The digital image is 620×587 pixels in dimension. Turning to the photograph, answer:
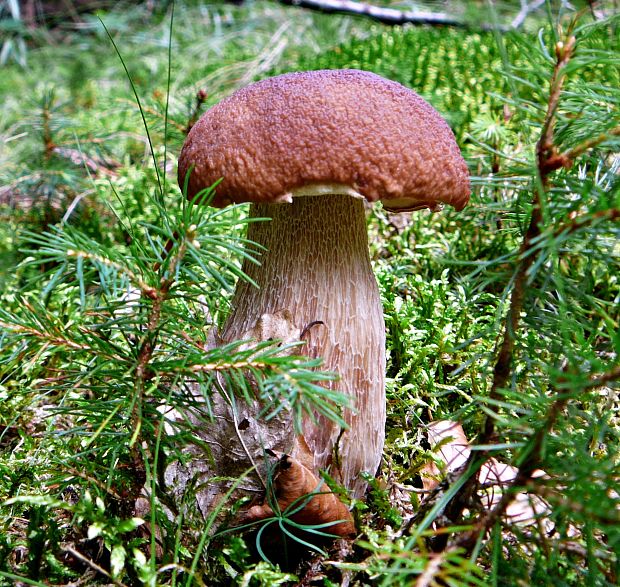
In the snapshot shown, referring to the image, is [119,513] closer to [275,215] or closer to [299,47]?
[275,215]

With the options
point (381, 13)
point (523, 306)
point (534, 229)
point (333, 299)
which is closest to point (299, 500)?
point (333, 299)

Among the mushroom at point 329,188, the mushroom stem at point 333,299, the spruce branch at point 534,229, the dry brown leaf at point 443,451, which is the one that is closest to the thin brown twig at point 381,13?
the mushroom at point 329,188

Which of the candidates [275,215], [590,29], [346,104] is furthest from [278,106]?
[590,29]

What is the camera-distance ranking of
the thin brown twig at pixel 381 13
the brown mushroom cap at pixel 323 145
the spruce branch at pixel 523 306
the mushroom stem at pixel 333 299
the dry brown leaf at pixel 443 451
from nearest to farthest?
the spruce branch at pixel 523 306, the brown mushroom cap at pixel 323 145, the mushroom stem at pixel 333 299, the dry brown leaf at pixel 443 451, the thin brown twig at pixel 381 13

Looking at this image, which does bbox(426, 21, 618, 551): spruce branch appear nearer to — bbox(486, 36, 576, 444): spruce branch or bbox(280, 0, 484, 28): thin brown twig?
bbox(486, 36, 576, 444): spruce branch

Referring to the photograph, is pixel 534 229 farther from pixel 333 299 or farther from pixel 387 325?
pixel 387 325

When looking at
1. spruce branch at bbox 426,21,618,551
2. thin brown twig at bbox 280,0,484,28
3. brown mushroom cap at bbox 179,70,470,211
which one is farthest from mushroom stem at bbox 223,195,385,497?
thin brown twig at bbox 280,0,484,28

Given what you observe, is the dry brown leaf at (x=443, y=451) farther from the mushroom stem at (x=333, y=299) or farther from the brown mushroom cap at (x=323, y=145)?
the brown mushroom cap at (x=323, y=145)
